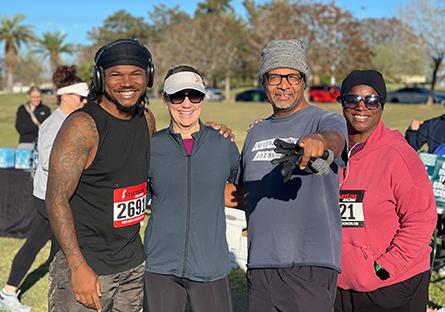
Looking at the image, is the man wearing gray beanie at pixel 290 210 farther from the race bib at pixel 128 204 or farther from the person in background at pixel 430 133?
the person in background at pixel 430 133

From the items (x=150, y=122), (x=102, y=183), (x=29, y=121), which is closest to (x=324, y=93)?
(x=29, y=121)

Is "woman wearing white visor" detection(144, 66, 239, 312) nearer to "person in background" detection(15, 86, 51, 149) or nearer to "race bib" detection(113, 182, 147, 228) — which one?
"race bib" detection(113, 182, 147, 228)

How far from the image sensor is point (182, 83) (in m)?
3.12

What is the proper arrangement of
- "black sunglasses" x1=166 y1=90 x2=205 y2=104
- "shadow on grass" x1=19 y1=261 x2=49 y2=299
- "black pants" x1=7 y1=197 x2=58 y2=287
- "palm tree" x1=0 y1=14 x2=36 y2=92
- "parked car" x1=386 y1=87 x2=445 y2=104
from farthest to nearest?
"palm tree" x1=0 y1=14 x2=36 y2=92
"parked car" x1=386 y1=87 x2=445 y2=104
"shadow on grass" x1=19 y1=261 x2=49 y2=299
"black pants" x1=7 y1=197 x2=58 y2=287
"black sunglasses" x1=166 y1=90 x2=205 y2=104

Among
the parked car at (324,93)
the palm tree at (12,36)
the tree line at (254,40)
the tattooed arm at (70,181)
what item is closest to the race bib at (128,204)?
the tattooed arm at (70,181)

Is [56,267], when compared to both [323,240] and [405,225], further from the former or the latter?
[405,225]

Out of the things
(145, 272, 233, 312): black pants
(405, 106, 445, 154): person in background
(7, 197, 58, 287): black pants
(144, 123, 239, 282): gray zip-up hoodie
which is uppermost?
(405, 106, 445, 154): person in background

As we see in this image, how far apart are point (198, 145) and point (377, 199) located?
0.97m

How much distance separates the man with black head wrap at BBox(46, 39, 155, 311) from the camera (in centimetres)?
270

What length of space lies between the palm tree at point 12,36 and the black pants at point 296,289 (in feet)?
212

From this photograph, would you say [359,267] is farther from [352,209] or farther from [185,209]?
[185,209]

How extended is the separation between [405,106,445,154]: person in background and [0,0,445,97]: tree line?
1662cm

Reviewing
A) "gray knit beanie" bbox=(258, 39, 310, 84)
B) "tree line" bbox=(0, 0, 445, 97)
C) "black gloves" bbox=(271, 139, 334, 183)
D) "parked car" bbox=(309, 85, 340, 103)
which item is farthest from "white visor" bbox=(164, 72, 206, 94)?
"parked car" bbox=(309, 85, 340, 103)

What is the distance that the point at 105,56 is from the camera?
284cm
